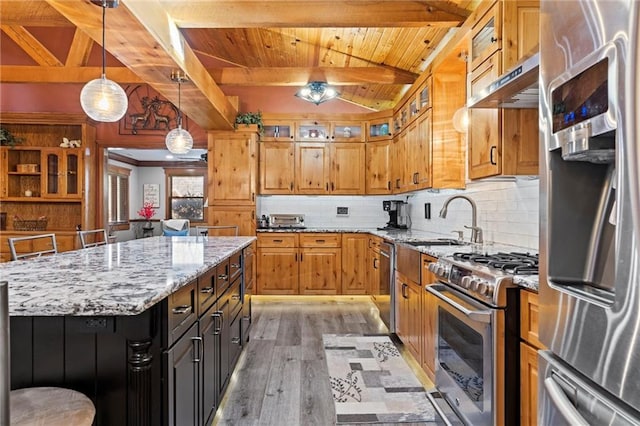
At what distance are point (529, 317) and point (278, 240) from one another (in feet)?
12.5

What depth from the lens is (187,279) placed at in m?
1.53

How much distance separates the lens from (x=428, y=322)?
8.29 ft

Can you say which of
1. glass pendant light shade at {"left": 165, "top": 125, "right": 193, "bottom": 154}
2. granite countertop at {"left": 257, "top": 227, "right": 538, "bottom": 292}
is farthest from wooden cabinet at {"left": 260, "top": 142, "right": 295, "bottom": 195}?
glass pendant light shade at {"left": 165, "top": 125, "right": 193, "bottom": 154}

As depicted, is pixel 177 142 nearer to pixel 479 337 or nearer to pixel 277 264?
pixel 277 264

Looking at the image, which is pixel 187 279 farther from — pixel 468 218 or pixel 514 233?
pixel 468 218

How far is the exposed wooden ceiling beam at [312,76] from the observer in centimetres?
461

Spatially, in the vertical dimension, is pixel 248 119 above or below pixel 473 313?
above

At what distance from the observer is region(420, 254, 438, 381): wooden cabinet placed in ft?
7.90

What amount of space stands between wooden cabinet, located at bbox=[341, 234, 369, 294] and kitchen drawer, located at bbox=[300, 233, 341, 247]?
0.34 ft

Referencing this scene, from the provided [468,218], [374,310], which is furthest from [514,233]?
[374,310]

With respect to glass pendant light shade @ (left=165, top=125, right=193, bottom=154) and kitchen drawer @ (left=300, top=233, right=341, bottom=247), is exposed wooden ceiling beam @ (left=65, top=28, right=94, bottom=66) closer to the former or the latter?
glass pendant light shade @ (left=165, top=125, right=193, bottom=154)

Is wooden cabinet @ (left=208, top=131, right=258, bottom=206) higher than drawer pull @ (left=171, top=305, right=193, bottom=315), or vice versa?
wooden cabinet @ (left=208, top=131, right=258, bottom=206)

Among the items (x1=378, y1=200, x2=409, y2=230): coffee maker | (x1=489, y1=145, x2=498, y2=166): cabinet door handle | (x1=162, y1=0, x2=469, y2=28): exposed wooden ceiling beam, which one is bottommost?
(x1=378, y1=200, x2=409, y2=230): coffee maker

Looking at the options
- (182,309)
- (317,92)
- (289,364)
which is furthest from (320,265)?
(182,309)
